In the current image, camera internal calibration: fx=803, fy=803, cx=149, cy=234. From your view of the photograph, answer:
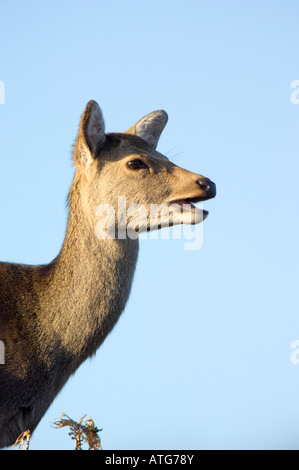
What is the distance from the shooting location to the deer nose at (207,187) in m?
8.93

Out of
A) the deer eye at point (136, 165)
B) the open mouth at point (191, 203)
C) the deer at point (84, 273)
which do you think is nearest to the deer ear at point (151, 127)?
the deer at point (84, 273)

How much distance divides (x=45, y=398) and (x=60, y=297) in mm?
1167

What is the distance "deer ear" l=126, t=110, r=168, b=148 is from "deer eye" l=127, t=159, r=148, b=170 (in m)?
1.59

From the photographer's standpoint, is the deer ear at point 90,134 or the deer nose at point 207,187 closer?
the deer nose at point 207,187

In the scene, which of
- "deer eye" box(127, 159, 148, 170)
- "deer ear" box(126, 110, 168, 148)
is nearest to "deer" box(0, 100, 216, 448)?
"deer eye" box(127, 159, 148, 170)

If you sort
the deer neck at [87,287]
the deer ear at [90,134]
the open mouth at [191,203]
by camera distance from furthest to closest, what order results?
the deer ear at [90,134]
the open mouth at [191,203]
the deer neck at [87,287]

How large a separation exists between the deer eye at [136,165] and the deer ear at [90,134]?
0.50 metres

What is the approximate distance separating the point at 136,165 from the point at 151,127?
185 centimetres

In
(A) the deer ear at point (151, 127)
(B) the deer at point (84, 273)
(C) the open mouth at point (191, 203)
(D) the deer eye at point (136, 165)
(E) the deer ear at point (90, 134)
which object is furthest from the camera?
(A) the deer ear at point (151, 127)

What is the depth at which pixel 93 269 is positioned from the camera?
355 inches

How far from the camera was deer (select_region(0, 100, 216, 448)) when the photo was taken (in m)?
8.39

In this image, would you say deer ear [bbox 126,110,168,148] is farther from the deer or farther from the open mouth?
the open mouth

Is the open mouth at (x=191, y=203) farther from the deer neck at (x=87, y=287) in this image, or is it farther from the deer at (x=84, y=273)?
the deer neck at (x=87, y=287)

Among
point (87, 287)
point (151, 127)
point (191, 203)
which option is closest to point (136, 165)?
point (191, 203)
